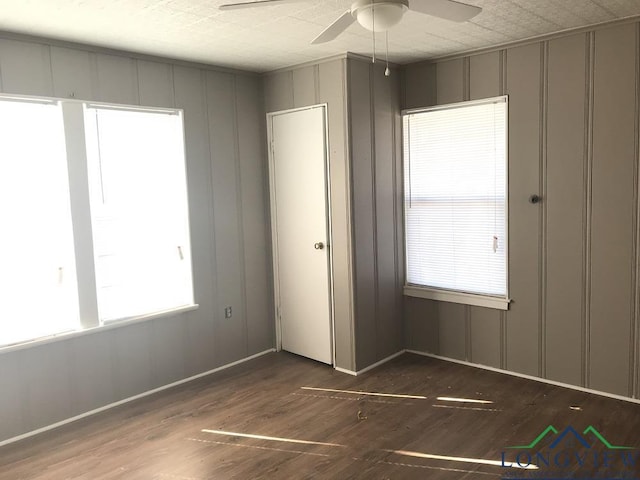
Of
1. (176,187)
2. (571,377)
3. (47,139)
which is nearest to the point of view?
(47,139)

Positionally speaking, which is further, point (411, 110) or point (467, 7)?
point (411, 110)

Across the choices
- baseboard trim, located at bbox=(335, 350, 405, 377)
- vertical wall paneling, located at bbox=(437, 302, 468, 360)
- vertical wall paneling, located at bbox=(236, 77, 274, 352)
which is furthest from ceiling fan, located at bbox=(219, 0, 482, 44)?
baseboard trim, located at bbox=(335, 350, 405, 377)

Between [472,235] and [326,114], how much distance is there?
1442 mm

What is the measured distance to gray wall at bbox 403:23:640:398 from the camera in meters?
3.39

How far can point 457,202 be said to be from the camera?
4195mm

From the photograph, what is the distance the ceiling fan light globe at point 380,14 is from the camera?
1961mm

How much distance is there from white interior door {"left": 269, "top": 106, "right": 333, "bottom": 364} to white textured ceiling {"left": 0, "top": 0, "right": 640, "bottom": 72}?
631mm

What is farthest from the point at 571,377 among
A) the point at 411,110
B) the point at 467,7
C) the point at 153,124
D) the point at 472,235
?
the point at 153,124

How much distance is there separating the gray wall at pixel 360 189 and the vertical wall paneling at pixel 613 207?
4.89 feet

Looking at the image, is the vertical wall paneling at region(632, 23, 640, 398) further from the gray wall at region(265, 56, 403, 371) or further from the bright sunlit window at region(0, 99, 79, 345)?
the bright sunlit window at region(0, 99, 79, 345)

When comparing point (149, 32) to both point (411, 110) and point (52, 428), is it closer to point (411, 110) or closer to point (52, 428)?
point (411, 110)

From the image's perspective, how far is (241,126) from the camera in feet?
14.5

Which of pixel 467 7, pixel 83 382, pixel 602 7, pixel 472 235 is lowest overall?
pixel 83 382

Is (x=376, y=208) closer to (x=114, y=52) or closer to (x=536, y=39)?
(x=536, y=39)
